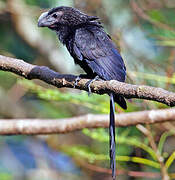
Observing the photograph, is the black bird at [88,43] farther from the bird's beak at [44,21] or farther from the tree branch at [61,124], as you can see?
the tree branch at [61,124]

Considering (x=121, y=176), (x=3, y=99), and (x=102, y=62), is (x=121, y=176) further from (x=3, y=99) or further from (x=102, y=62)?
(x=102, y=62)

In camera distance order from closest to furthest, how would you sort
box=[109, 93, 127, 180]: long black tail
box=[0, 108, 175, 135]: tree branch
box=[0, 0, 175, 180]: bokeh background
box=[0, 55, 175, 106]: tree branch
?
1. box=[0, 55, 175, 106]: tree branch
2. box=[109, 93, 127, 180]: long black tail
3. box=[0, 108, 175, 135]: tree branch
4. box=[0, 0, 175, 180]: bokeh background

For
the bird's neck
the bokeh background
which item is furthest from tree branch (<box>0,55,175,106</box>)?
the bokeh background

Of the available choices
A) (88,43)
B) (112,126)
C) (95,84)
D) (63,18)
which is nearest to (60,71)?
(63,18)

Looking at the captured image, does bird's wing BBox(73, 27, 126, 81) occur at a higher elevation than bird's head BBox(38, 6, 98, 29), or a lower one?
lower

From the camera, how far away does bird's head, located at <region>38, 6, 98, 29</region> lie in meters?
3.11

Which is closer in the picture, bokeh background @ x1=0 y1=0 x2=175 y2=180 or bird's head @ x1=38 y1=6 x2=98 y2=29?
bird's head @ x1=38 y1=6 x2=98 y2=29

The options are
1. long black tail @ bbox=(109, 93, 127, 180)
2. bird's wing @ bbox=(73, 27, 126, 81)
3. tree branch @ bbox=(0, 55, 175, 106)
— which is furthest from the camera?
bird's wing @ bbox=(73, 27, 126, 81)

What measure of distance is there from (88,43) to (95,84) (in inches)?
28.2

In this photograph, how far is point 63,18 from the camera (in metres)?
3.15

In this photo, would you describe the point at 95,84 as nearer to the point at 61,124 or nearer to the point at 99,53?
the point at 99,53

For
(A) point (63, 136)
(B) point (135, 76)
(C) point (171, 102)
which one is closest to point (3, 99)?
(A) point (63, 136)

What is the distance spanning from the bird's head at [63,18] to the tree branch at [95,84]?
53cm

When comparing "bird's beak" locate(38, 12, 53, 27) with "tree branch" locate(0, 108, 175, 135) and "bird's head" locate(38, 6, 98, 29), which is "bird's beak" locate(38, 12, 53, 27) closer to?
"bird's head" locate(38, 6, 98, 29)
